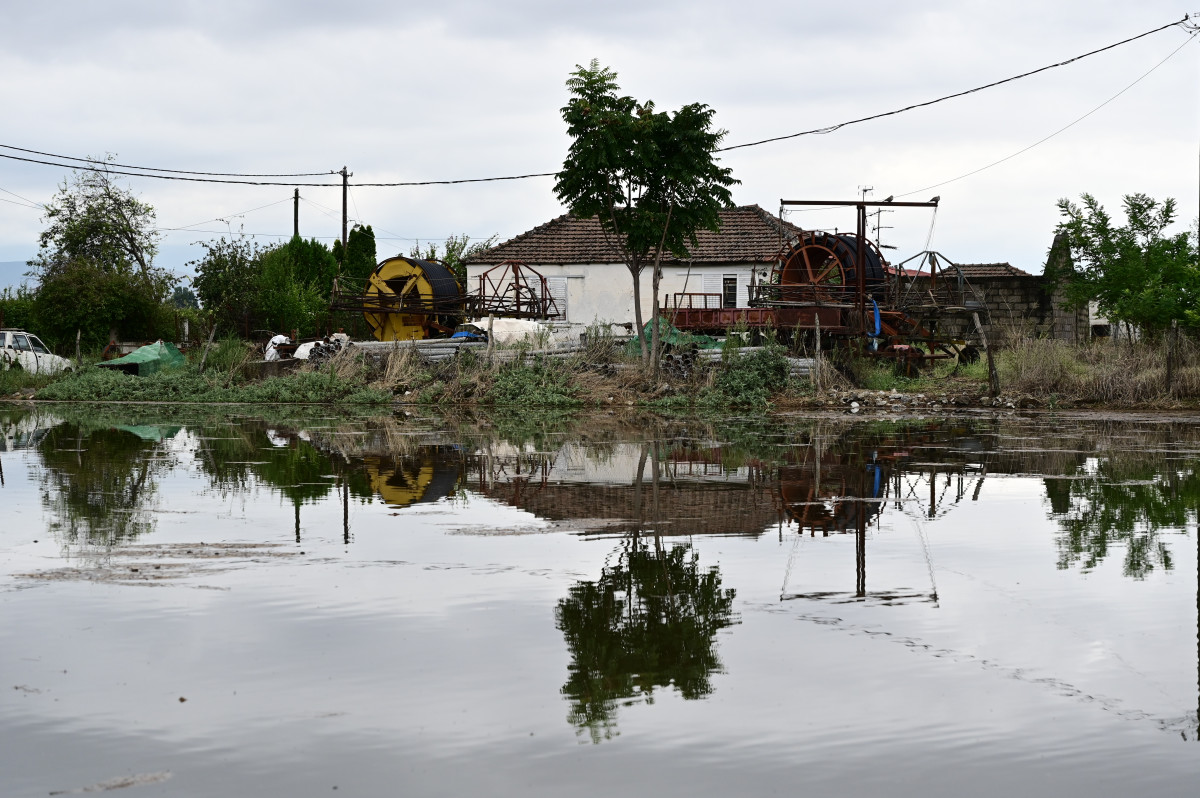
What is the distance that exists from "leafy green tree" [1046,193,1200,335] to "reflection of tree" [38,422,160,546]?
60.7ft

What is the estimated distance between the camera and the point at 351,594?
688 centimetres

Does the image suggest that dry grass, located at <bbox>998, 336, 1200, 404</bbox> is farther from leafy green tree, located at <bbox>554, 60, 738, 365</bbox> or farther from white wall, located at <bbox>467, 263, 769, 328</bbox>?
white wall, located at <bbox>467, 263, 769, 328</bbox>

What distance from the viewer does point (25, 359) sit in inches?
1298

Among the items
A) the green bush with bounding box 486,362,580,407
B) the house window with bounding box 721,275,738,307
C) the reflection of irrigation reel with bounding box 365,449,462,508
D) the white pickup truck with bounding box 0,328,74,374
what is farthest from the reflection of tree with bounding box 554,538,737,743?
the house window with bounding box 721,275,738,307

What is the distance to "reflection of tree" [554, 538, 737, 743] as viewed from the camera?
5043 mm

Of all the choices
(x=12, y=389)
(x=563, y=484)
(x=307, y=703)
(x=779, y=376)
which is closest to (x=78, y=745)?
(x=307, y=703)

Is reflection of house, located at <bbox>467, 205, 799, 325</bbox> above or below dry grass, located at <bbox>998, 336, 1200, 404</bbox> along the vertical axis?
above

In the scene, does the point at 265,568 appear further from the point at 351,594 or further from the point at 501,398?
the point at 501,398

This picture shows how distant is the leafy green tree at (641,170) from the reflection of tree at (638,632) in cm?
1881

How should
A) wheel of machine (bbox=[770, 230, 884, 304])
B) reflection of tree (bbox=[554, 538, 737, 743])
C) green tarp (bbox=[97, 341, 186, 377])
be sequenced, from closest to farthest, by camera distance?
reflection of tree (bbox=[554, 538, 737, 743]) → wheel of machine (bbox=[770, 230, 884, 304]) → green tarp (bbox=[97, 341, 186, 377])

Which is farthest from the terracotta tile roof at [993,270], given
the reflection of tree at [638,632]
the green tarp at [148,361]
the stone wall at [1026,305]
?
the reflection of tree at [638,632]

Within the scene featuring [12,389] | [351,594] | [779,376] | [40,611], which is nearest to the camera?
[40,611]

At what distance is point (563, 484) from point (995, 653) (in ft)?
22.7

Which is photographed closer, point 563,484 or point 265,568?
point 265,568
